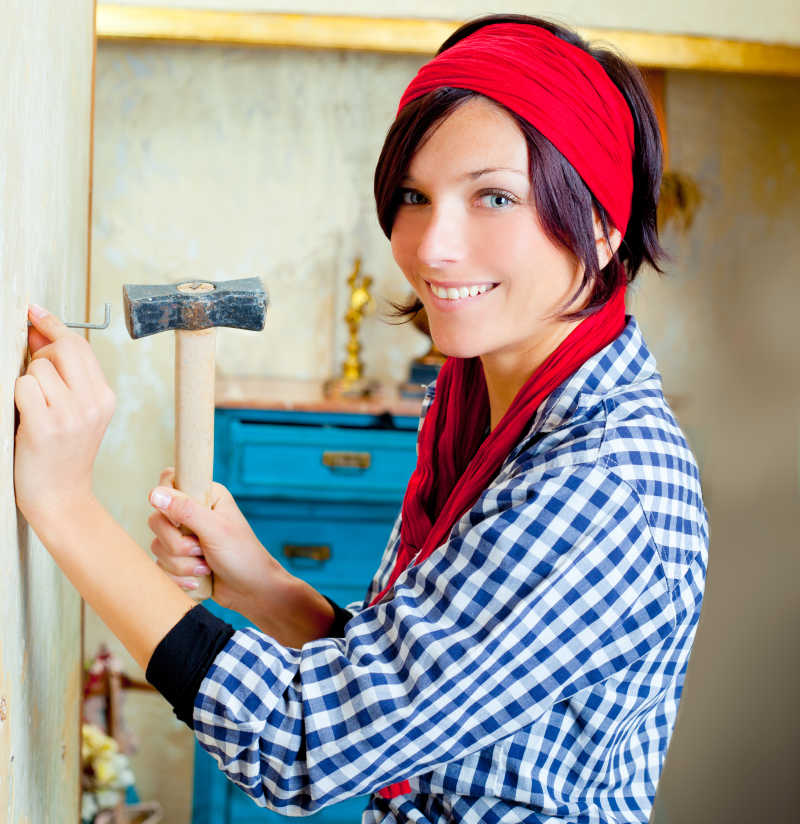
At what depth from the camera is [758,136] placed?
2871mm

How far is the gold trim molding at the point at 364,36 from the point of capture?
2.19 meters

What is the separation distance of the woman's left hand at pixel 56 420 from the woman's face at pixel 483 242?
1.28 ft

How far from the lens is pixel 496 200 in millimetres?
1011

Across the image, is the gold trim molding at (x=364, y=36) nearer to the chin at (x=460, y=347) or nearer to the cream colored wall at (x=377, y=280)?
the cream colored wall at (x=377, y=280)

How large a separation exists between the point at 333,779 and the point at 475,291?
0.52 metres

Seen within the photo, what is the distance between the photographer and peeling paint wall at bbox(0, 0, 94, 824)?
27.3 inches

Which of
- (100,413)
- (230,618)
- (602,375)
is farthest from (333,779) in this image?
(230,618)

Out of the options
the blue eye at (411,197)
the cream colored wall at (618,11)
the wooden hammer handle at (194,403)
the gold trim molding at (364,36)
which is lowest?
the wooden hammer handle at (194,403)

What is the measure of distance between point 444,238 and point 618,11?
148 cm

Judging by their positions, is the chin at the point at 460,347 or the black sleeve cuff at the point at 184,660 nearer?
the black sleeve cuff at the point at 184,660

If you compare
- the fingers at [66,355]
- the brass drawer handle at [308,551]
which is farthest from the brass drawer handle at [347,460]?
the fingers at [66,355]

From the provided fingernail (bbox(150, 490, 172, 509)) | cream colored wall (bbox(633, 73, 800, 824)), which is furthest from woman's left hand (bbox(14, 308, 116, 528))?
cream colored wall (bbox(633, 73, 800, 824))

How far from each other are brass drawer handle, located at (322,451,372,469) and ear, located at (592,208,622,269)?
135cm

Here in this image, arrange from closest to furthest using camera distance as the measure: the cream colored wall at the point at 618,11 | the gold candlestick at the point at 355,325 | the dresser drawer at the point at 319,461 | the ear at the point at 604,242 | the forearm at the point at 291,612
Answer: the ear at the point at 604,242, the forearm at the point at 291,612, the cream colored wall at the point at 618,11, the dresser drawer at the point at 319,461, the gold candlestick at the point at 355,325
